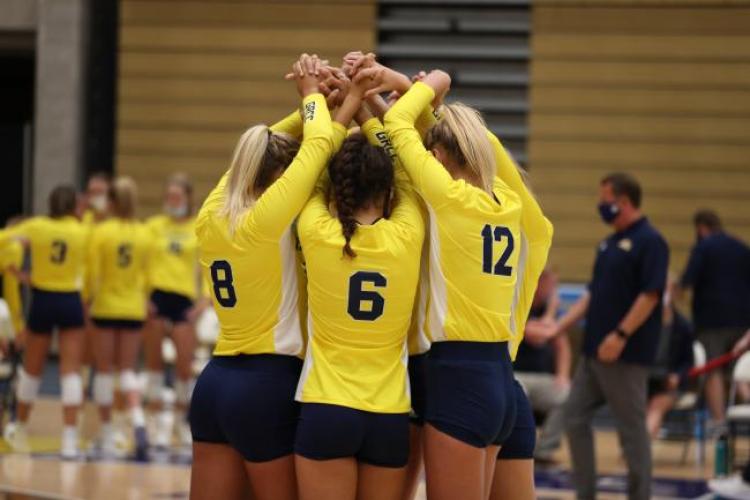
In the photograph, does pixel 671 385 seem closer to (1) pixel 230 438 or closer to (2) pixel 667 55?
(2) pixel 667 55

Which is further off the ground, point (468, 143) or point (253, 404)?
point (468, 143)

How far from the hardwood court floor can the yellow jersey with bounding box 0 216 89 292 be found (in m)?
1.34

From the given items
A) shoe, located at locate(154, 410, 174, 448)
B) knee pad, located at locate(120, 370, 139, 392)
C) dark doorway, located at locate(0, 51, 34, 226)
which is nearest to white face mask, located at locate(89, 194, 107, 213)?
knee pad, located at locate(120, 370, 139, 392)

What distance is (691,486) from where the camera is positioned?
457 inches

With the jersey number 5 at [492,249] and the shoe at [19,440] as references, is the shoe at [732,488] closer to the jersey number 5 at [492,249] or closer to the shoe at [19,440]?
the jersey number 5 at [492,249]

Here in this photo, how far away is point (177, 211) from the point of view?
1315 cm

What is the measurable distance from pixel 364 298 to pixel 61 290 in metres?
6.89

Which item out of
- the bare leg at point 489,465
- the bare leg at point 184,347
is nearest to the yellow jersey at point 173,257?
the bare leg at point 184,347

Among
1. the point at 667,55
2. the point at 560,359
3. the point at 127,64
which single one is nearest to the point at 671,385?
the point at 560,359

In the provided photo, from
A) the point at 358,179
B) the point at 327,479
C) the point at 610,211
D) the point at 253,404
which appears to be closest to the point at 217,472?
the point at 253,404

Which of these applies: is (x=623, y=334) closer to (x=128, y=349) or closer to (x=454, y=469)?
(x=454, y=469)

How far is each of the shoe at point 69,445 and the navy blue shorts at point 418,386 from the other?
6.56 m

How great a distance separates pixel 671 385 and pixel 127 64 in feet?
29.1

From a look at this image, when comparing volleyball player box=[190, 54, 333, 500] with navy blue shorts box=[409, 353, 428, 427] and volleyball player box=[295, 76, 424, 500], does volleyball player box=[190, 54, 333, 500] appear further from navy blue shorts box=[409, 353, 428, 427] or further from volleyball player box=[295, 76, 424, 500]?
navy blue shorts box=[409, 353, 428, 427]
